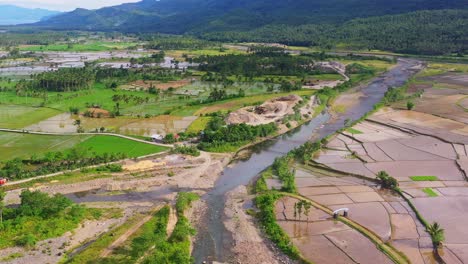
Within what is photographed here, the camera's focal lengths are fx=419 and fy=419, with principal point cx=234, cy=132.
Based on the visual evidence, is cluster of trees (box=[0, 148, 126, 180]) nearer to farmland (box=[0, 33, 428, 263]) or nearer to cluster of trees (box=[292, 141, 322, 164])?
farmland (box=[0, 33, 428, 263])

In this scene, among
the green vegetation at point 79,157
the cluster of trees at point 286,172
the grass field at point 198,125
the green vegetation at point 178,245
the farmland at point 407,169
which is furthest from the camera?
the grass field at point 198,125

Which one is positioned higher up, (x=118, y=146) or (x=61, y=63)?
(x=61, y=63)

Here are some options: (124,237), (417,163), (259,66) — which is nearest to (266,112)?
(417,163)

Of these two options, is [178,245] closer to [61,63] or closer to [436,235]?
[436,235]

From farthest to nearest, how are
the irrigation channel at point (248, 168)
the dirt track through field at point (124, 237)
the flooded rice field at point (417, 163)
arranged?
the flooded rice field at point (417, 163), the irrigation channel at point (248, 168), the dirt track through field at point (124, 237)

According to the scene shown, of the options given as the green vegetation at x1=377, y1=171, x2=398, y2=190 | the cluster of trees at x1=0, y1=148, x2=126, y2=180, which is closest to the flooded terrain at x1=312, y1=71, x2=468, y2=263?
the green vegetation at x1=377, y1=171, x2=398, y2=190

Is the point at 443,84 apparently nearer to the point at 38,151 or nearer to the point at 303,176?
the point at 303,176

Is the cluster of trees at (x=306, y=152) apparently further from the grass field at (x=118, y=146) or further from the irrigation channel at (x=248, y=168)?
the grass field at (x=118, y=146)

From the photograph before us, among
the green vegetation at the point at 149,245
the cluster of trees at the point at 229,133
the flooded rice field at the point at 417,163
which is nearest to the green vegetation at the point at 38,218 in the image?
the green vegetation at the point at 149,245
